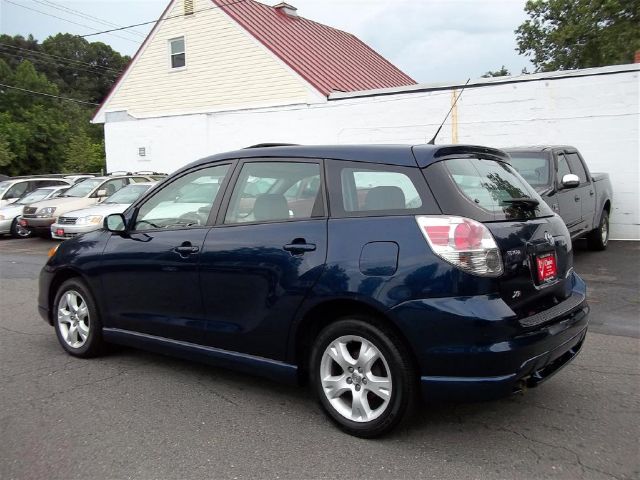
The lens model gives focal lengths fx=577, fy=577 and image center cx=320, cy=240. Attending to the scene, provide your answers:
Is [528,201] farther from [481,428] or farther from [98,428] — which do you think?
[98,428]

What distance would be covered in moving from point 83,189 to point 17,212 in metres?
2.14

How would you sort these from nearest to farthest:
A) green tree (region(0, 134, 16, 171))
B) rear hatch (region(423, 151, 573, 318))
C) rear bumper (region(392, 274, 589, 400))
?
rear bumper (region(392, 274, 589, 400)) → rear hatch (region(423, 151, 573, 318)) → green tree (region(0, 134, 16, 171))

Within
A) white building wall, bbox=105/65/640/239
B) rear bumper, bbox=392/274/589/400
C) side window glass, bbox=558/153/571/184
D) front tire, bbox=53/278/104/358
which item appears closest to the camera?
rear bumper, bbox=392/274/589/400

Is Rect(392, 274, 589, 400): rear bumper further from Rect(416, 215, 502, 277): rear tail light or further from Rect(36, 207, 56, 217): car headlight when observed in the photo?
Rect(36, 207, 56, 217): car headlight

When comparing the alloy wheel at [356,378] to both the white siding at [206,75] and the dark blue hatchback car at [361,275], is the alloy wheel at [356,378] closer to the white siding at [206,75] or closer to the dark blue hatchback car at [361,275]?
the dark blue hatchback car at [361,275]

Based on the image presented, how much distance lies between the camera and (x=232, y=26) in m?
18.6

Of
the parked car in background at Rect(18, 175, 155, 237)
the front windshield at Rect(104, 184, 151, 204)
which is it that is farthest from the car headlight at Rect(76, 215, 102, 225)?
the parked car in background at Rect(18, 175, 155, 237)

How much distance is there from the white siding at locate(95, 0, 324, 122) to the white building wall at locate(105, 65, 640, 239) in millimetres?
903

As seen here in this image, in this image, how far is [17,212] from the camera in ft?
51.5

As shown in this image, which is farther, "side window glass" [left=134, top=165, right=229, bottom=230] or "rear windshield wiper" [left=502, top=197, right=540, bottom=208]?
"side window glass" [left=134, top=165, right=229, bottom=230]

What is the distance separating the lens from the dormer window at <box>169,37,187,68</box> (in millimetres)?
20109

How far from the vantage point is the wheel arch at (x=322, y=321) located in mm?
3225

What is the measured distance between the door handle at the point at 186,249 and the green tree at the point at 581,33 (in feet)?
73.2

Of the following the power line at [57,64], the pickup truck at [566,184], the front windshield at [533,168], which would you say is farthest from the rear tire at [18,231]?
the power line at [57,64]
